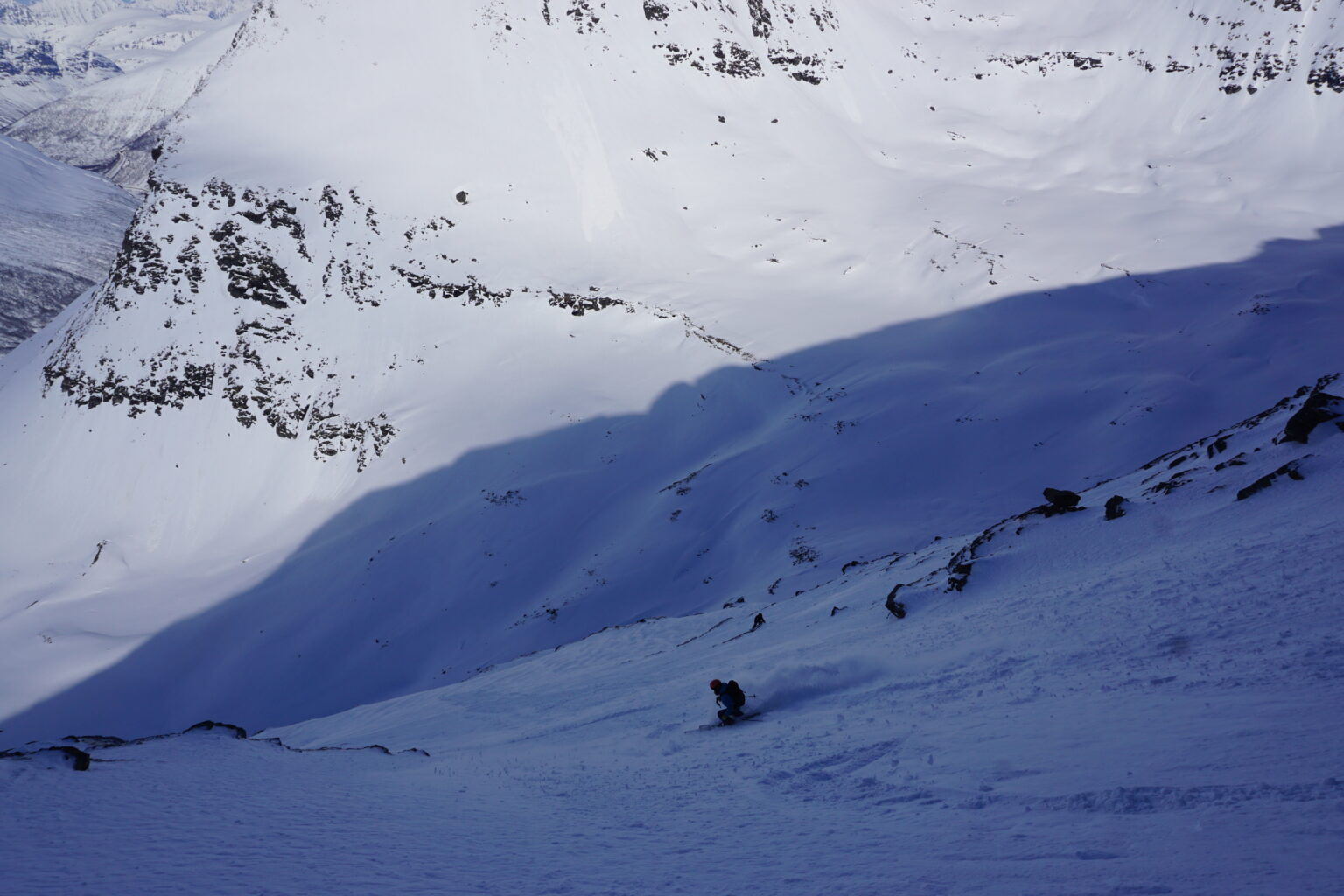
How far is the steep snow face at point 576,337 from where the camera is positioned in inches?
1227

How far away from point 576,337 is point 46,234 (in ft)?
510

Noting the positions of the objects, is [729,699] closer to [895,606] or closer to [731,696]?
[731,696]

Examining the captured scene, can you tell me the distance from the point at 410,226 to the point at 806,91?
4452 centimetres

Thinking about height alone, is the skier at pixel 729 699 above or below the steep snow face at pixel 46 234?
below

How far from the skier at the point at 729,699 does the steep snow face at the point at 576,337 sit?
1231 centimetres

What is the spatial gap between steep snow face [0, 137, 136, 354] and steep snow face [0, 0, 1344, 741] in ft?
316

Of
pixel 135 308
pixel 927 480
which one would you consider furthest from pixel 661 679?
pixel 135 308

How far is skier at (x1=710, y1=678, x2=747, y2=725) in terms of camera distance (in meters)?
11.5

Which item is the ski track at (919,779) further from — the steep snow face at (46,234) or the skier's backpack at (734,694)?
the steep snow face at (46,234)

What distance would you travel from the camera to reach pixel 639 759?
1099cm

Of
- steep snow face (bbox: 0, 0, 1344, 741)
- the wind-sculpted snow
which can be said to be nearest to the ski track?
steep snow face (bbox: 0, 0, 1344, 741)

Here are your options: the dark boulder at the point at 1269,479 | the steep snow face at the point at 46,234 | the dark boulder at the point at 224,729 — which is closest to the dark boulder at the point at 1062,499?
the dark boulder at the point at 1269,479

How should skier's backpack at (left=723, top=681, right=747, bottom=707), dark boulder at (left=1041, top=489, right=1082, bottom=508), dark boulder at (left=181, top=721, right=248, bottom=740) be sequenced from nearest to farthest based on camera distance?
1. skier's backpack at (left=723, top=681, right=747, bottom=707)
2. dark boulder at (left=181, top=721, right=248, bottom=740)
3. dark boulder at (left=1041, top=489, right=1082, bottom=508)

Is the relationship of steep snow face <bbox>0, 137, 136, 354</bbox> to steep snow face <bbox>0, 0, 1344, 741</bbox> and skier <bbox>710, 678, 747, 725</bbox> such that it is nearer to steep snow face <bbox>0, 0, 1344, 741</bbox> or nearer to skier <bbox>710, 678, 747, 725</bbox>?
steep snow face <bbox>0, 0, 1344, 741</bbox>
